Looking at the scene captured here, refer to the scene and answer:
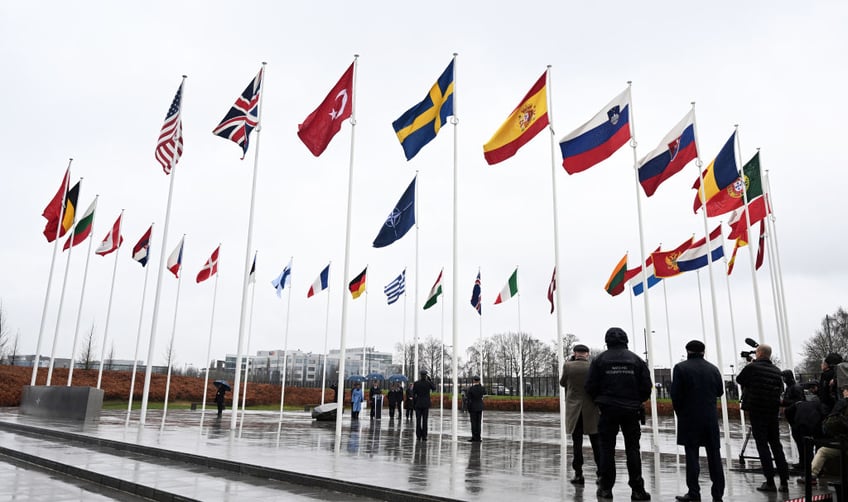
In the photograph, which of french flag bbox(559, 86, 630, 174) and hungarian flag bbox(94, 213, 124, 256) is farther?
hungarian flag bbox(94, 213, 124, 256)

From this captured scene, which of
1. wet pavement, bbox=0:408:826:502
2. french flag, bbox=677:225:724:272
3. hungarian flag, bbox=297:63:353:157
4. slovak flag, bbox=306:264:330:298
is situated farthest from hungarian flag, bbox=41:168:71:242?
french flag, bbox=677:225:724:272

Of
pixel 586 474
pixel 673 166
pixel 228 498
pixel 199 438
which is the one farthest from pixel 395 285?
pixel 228 498

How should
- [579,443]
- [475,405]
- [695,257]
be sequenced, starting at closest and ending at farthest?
[579,443]
[695,257]
[475,405]

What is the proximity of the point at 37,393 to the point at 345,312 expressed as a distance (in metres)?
19.9

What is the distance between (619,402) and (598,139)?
24.9 feet

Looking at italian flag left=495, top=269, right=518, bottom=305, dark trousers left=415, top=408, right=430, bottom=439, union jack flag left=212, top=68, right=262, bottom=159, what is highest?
union jack flag left=212, top=68, right=262, bottom=159

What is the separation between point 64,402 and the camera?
2359cm

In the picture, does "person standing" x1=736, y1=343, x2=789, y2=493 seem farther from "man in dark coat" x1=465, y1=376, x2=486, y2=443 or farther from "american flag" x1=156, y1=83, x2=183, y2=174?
"american flag" x1=156, y1=83, x2=183, y2=174

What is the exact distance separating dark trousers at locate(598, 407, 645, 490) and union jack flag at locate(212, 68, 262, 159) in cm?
1429

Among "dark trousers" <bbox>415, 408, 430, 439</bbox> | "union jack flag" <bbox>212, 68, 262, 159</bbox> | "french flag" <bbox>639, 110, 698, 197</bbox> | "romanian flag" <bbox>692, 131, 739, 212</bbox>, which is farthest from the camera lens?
"union jack flag" <bbox>212, 68, 262, 159</bbox>

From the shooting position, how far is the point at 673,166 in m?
13.6

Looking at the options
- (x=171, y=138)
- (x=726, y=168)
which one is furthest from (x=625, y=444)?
(x=171, y=138)

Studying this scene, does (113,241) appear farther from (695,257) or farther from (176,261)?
(695,257)

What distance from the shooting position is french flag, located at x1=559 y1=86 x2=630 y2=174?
13.1 m
